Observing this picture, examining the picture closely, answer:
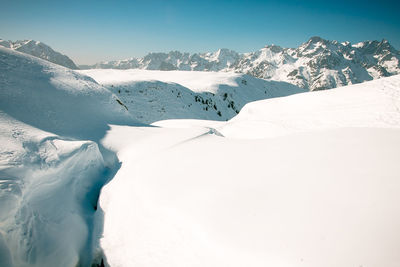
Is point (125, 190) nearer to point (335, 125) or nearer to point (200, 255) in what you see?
point (200, 255)

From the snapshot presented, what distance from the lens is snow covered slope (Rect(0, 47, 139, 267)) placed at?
3.50 m

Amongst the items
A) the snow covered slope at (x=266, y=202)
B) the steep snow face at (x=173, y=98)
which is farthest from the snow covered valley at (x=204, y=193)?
the steep snow face at (x=173, y=98)

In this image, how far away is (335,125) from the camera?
7230 mm

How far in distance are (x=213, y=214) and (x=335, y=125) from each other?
6459 millimetres

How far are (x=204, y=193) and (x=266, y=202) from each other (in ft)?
4.47

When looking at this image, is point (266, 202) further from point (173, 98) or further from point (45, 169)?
point (173, 98)

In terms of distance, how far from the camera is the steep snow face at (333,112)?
21.6 ft

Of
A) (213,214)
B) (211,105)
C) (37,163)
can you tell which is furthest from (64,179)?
(211,105)

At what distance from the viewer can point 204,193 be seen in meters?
4.25

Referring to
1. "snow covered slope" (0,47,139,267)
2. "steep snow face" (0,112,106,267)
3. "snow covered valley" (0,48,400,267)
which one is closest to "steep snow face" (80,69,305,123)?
"snow covered slope" (0,47,139,267)

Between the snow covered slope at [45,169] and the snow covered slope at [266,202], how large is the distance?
0.76 meters

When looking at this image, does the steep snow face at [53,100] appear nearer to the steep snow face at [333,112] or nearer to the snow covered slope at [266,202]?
the snow covered slope at [266,202]

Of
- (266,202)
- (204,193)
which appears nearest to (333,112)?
(266,202)

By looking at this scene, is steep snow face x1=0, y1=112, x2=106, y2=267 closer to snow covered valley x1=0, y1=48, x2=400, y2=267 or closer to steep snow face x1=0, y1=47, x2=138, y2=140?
snow covered valley x1=0, y1=48, x2=400, y2=267
